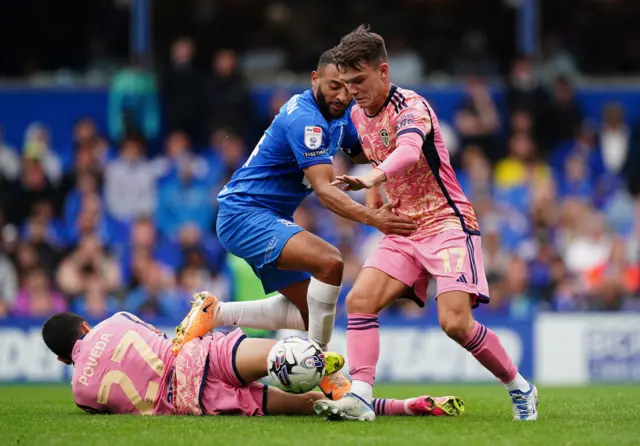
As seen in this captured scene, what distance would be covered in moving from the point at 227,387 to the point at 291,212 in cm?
163

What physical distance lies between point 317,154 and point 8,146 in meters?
11.3

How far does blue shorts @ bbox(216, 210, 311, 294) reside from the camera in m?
8.22

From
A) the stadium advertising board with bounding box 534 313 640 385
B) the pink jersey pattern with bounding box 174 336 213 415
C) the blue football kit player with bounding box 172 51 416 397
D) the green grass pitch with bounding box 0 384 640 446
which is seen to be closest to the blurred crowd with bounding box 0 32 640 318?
the stadium advertising board with bounding box 534 313 640 385

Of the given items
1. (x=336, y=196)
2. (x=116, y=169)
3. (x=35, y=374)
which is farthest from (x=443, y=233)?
(x=116, y=169)

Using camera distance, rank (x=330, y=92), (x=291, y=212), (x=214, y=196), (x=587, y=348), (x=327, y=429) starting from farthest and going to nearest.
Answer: (x=214, y=196), (x=587, y=348), (x=291, y=212), (x=330, y=92), (x=327, y=429)

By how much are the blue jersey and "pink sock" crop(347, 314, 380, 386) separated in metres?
1.30

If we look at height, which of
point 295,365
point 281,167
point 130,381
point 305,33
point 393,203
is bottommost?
point 130,381

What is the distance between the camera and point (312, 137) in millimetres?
7914

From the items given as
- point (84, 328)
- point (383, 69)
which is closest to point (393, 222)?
point (383, 69)

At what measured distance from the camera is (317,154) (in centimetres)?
791

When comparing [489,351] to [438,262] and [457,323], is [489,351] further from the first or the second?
[438,262]

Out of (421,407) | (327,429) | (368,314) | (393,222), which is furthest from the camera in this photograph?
(421,407)

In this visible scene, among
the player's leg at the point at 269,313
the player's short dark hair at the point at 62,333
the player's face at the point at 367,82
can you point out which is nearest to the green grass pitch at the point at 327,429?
the player's short dark hair at the point at 62,333

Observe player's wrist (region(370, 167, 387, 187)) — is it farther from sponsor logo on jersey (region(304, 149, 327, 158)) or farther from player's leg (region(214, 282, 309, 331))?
player's leg (region(214, 282, 309, 331))
